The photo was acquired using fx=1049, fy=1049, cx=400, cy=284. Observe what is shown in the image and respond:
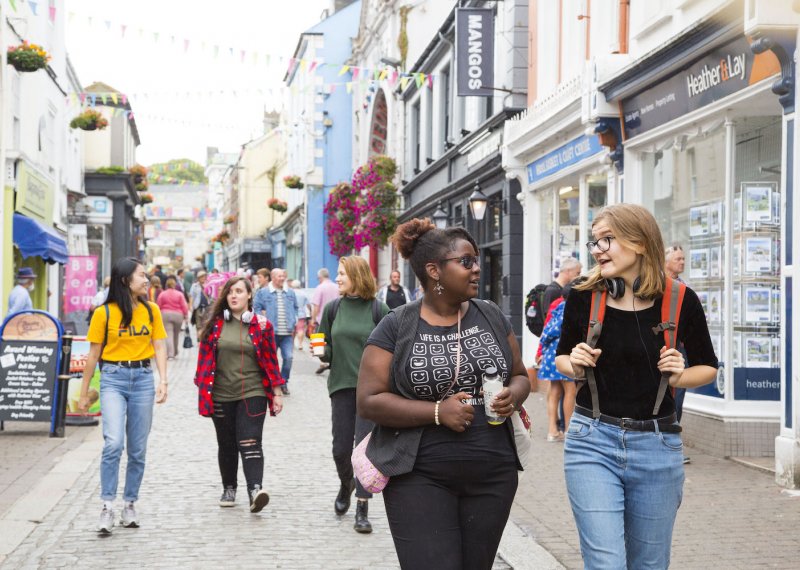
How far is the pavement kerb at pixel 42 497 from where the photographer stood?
663 cm

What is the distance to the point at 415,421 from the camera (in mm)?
3771

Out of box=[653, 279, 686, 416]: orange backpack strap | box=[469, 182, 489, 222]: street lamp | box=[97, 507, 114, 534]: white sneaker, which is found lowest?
box=[97, 507, 114, 534]: white sneaker

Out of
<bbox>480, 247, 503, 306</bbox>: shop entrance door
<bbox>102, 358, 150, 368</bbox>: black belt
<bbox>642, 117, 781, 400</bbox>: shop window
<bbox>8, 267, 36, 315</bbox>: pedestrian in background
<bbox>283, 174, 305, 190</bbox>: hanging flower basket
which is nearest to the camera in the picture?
<bbox>102, 358, 150, 368</bbox>: black belt

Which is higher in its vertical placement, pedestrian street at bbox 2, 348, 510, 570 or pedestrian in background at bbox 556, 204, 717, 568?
pedestrian in background at bbox 556, 204, 717, 568

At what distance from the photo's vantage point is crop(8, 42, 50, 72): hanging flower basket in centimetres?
1725

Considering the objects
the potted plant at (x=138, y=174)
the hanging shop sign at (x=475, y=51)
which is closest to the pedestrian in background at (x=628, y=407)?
the hanging shop sign at (x=475, y=51)

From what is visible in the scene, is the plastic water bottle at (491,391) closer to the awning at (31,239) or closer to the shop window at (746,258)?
the shop window at (746,258)

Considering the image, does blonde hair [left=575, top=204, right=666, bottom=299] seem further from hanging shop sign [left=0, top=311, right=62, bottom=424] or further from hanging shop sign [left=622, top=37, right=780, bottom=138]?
hanging shop sign [left=0, top=311, right=62, bottom=424]

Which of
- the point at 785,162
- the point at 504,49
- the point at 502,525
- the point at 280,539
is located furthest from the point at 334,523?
the point at 504,49

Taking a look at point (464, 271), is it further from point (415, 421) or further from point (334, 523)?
point (334, 523)

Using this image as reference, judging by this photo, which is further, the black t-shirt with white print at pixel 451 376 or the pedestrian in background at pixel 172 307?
the pedestrian in background at pixel 172 307

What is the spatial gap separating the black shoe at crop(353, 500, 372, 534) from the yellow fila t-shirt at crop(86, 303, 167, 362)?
177cm

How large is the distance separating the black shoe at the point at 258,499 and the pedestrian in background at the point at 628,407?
3579 millimetres

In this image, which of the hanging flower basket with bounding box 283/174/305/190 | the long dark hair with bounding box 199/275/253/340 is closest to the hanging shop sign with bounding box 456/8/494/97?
the long dark hair with bounding box 199/275/253/340
